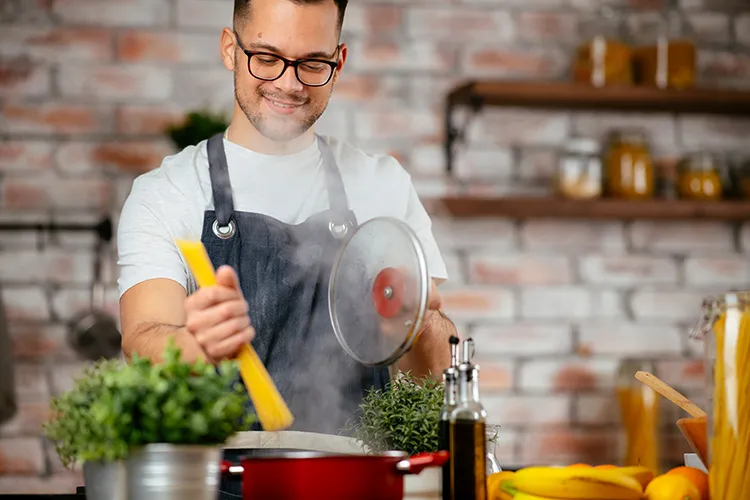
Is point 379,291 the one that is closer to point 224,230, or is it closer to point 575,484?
point 575,484

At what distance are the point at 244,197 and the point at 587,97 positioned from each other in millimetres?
1221

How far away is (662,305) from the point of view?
278cm

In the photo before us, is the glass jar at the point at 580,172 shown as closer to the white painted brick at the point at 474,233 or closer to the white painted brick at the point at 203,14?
the white painted brick at the point at 474,233

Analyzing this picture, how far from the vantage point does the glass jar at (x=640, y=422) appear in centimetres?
262

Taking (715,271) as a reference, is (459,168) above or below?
above

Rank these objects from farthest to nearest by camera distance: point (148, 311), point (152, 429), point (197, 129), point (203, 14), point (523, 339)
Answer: point (523, 339) < point (203, 14) < point (197, 129) < point (148, 311) < point (152, 429)

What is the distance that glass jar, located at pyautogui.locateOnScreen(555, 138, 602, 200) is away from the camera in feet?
8.59

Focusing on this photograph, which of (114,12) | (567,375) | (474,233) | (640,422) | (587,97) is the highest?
(114,12)

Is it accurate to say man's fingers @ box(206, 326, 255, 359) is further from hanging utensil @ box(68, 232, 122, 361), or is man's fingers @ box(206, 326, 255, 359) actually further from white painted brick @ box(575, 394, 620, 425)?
white painted brick @ box(575, 394, 620, 425)

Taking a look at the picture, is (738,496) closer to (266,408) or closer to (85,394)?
(266,408)

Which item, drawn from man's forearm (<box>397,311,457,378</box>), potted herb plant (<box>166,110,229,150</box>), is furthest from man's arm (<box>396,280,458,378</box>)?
potted herb plant (<box>166,110,229,150</box>)

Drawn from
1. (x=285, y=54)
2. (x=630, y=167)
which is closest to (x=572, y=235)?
(x=630, y=167)

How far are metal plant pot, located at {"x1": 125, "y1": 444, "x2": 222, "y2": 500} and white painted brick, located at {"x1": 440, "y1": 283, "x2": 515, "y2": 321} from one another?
182 cm

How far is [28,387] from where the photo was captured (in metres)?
2.48
